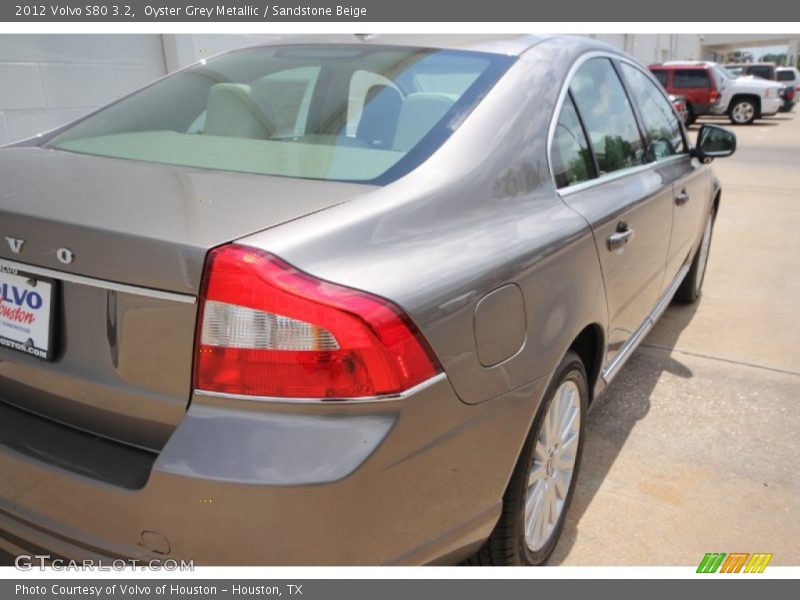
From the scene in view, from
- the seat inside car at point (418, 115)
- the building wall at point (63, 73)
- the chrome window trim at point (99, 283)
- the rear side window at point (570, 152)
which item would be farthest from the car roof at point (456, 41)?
the building wall at point (63, 73)

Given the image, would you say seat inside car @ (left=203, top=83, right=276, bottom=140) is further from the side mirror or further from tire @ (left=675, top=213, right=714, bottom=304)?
tire @ (left=675, top=213, right=714, bottom=304)

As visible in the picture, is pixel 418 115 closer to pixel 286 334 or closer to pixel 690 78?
pixel 286 334

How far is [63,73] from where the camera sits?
5730 millimetres

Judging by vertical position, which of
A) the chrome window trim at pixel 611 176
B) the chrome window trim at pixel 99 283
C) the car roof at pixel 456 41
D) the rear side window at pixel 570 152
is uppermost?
the car roof at pixel 456 41

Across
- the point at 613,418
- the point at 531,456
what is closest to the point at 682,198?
the point at 613,418

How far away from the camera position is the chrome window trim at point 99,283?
4.65 ft

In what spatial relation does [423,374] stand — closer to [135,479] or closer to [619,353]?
[135,479]

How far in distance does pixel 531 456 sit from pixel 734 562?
953 mm

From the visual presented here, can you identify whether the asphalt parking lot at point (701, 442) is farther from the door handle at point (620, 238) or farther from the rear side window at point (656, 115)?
the rear side window at point (656, 115)

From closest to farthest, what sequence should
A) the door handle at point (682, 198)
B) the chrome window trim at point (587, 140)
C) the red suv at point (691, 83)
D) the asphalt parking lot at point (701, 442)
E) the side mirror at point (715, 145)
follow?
the chrome window trim at point (587, 140)
the asphalt parking lot at point (701, 442)
the door handle at point (682, 198)
the side mirror at point (715, 145)
the red suv at point (691, 83)

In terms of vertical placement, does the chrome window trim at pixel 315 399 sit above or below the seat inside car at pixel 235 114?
below

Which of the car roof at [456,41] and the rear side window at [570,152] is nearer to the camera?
the rear side window at [570,152]

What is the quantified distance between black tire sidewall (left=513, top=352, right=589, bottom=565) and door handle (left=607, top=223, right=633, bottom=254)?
0.43m

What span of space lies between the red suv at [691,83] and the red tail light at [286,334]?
2063 cm
